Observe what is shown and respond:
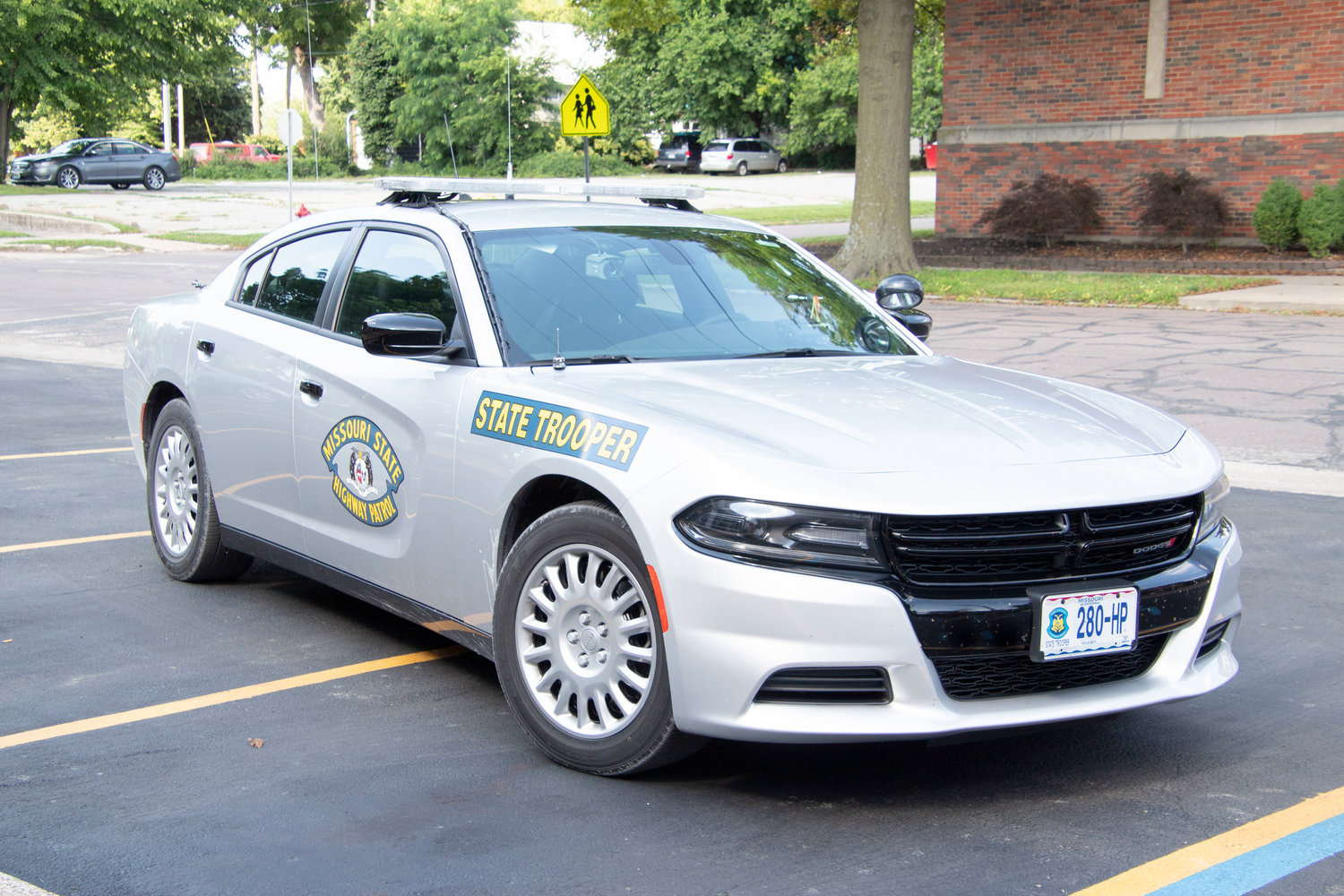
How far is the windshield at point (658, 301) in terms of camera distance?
4.51m

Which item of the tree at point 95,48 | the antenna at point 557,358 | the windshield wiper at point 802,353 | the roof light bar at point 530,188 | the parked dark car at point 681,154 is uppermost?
the tree at point 95,48

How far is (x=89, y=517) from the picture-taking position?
7.14 meters

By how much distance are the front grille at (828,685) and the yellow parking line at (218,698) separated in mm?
1926

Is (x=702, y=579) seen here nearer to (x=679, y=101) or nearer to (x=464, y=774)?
(x=464, y=774)

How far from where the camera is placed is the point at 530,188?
541 centimetres

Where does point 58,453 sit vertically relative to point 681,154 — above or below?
below

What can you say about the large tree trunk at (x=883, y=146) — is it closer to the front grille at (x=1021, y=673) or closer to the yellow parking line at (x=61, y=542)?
the yellow parking line at (x=61, y=542)

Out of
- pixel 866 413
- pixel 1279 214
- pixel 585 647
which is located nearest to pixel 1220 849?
pixel 866 413

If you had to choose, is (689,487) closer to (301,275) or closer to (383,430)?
(383,430)

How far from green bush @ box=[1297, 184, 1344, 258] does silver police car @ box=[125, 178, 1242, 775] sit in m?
16.9

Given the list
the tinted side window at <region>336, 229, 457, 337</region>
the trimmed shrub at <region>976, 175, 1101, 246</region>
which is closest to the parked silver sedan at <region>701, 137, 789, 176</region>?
the trimmed shrub at <region>976, 175, 1101, 246</region>

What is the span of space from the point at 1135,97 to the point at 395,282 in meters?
21.5

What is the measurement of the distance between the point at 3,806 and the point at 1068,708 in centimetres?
277

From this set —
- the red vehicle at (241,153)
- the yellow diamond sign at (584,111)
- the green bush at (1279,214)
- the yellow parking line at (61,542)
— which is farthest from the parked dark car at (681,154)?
the yellow parking line at (61,542)
